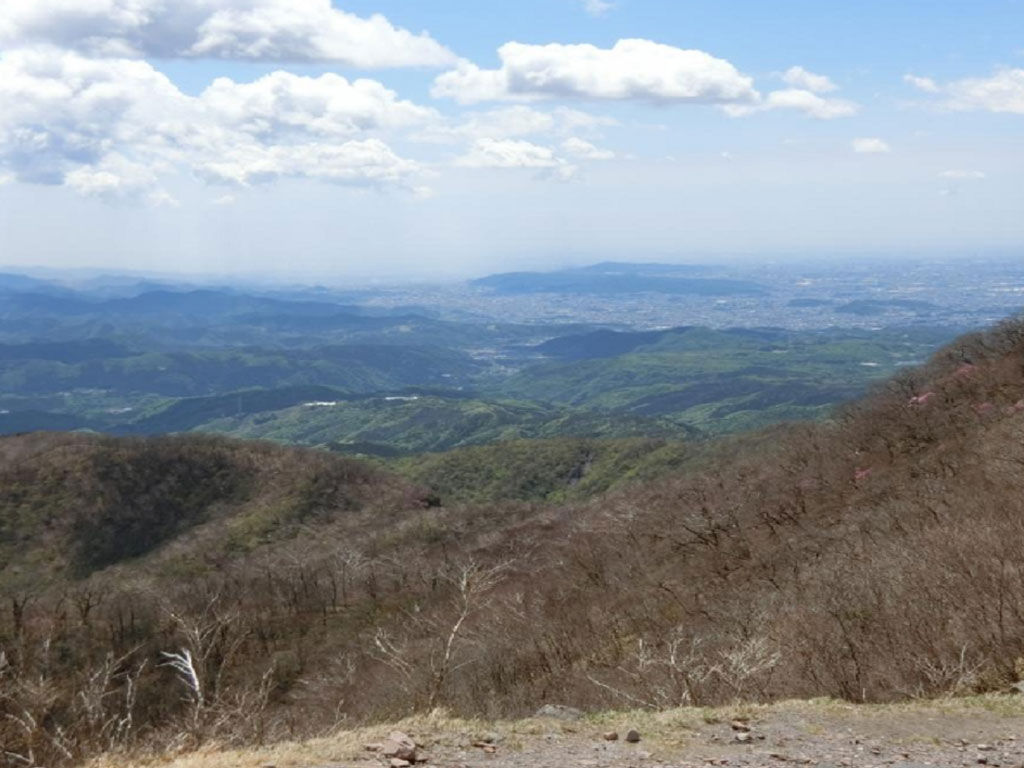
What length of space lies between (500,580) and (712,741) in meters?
44.3

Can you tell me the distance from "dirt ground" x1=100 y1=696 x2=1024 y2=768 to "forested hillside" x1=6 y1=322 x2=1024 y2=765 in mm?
2165

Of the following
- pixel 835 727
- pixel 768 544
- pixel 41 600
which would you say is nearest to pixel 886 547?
pixel 768 544

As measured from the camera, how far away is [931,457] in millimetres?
46406

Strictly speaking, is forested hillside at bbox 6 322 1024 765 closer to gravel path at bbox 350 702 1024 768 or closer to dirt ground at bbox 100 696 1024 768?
dirt ground at bbox 100 696 1024 768

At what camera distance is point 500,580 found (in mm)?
56688

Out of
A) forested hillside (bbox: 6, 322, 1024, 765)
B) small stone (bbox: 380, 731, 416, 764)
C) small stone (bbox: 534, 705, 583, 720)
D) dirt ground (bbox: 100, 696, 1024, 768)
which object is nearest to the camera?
small stone (bbox: 380, 731, 416, 764)

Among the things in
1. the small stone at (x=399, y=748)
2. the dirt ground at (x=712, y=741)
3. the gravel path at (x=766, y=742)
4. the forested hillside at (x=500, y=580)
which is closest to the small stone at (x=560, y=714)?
the dirt ground at (x=712, y=741)

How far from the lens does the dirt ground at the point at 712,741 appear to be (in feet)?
39.9

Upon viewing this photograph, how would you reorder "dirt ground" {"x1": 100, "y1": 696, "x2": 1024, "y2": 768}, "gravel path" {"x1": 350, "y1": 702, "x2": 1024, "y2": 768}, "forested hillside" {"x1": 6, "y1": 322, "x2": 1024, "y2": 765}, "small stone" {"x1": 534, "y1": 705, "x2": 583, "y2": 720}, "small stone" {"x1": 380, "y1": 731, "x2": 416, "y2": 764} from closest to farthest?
1. "small stone" {"x1": 380, "y1": 731, "x2": 416, "y2": 764}
2. "dirt ground" {"x1": 100, "y1": 696, "x2": 1024, "y2": 768}
3. "gravel path" {"x1": 350, "y1": 702, "x2": 1024, "y2": 768}
4. "small stone" {"x1": 534, "y1": 705, "x2": 583, "y2": 720}
5. "forested hillside" {"x1": 6, "y1": 322, "x2": 1024, "y2": 765}

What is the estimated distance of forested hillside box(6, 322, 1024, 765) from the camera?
19.0 metres

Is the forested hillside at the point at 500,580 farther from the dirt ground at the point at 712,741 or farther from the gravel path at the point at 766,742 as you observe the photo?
the gravel path at the point at 766,742

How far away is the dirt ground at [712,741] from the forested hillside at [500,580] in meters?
2.16

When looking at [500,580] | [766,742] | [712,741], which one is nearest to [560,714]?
[712,741]

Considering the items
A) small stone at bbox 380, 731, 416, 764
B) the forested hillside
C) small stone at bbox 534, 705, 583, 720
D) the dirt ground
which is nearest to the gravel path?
the dirt ground
